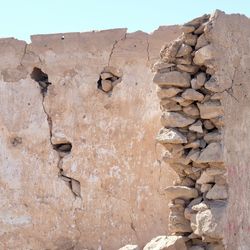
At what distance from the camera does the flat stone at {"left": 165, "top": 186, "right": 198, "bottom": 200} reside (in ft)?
15.1

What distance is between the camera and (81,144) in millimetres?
5852

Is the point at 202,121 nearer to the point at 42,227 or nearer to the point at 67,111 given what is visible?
the point at 67,111

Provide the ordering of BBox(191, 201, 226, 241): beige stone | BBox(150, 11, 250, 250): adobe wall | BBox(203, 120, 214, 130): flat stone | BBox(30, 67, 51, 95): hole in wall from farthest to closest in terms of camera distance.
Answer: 1. BBox(30, 67, 51, 95): hole in wall
2. BBox(203, 120, 214, 130): flat stone
3. BBox(150, 11, 250, 250): adobe wall
4. BBox(191, 201, 226, 241): beige stone

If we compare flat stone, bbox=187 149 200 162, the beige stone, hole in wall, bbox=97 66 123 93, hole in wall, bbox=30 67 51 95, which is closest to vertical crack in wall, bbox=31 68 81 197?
hole in wall, bbox=30 67 51 95

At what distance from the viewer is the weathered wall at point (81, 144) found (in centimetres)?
564

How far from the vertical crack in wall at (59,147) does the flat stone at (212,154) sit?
5.58ft

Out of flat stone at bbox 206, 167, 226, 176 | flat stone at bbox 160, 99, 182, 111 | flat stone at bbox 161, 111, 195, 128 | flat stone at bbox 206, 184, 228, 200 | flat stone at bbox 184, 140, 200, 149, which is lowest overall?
flat stone at bbox 206, 184, 228, 200

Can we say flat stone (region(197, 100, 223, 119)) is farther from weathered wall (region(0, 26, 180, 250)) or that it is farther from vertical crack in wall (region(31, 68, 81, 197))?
vertical crack in wall (region(31, 68, 81, 197))

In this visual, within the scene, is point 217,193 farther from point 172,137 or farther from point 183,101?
point 183,101

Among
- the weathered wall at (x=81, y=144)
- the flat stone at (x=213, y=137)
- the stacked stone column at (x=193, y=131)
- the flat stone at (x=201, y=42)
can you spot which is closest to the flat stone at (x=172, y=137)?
the stacked stone column at (x=193, y=131)

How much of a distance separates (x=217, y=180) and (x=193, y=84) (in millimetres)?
679

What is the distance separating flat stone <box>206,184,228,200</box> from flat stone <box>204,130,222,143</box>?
12.0 inches

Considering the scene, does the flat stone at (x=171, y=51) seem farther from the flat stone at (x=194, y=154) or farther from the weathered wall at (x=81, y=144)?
the weathered wall at (x=81, y=144)

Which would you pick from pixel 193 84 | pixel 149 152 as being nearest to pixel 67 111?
pixel 149 152
